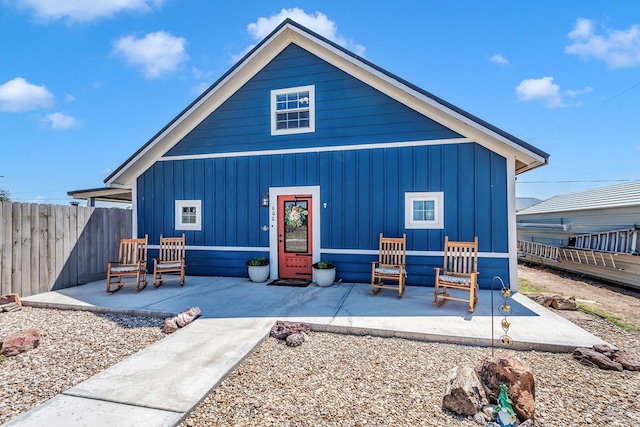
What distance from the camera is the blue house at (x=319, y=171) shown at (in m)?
5.82

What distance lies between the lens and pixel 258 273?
257 inches

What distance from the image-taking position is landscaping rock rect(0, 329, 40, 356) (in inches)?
124

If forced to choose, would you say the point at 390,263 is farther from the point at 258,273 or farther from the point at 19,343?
the point at 19,343

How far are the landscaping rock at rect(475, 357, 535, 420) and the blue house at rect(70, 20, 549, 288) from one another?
372 cm

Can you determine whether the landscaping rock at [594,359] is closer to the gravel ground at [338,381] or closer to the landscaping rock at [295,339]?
the gravel ground at [338,381]

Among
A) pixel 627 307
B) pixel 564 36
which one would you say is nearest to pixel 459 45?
pixel 564 36

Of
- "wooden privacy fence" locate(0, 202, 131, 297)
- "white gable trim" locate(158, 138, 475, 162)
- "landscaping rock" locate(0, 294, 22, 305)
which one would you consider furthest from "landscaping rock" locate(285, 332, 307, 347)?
"wooden privacy fence" locate(0, 202, 131, 297)

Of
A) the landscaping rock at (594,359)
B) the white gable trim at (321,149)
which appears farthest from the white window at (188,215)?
the landscaping rock at (594,359)

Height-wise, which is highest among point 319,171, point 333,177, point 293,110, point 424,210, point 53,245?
point 293,110

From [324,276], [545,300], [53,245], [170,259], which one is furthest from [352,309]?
[53,245]

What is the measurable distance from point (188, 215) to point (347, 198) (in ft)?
13.1

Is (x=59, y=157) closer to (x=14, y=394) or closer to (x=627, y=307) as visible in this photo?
(x=14, y=394)

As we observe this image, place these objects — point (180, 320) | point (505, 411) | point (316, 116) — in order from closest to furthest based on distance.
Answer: point (505, 411), point (180, 320), point (316, 116)

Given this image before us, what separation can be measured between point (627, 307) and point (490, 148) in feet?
12.9
